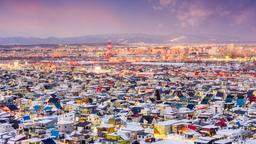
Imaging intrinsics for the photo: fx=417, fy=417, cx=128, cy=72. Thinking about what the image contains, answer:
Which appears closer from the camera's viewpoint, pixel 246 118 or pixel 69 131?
pixel 69 131

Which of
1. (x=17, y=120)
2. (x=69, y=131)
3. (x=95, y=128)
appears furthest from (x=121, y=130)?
(x=17, y=120)

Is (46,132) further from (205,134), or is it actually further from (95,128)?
(205,134)

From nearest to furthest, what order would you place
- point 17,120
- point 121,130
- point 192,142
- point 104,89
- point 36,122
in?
point 192,142 < point 121,130 < point 36,122 < point 17,120 < point 104,89

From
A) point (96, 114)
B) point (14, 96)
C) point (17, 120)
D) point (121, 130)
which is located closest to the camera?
point (121, 130)

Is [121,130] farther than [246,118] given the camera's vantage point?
No

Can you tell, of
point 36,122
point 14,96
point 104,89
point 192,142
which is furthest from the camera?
point 104,89

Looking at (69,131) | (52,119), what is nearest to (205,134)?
(69,131)

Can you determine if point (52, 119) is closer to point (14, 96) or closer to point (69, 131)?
point (69, 131)

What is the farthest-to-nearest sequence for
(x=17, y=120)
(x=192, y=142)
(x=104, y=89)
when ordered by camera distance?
(x=104, y=89), (x=17, y=120), (x=192, y=142)

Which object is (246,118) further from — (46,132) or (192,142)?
(46,132)
